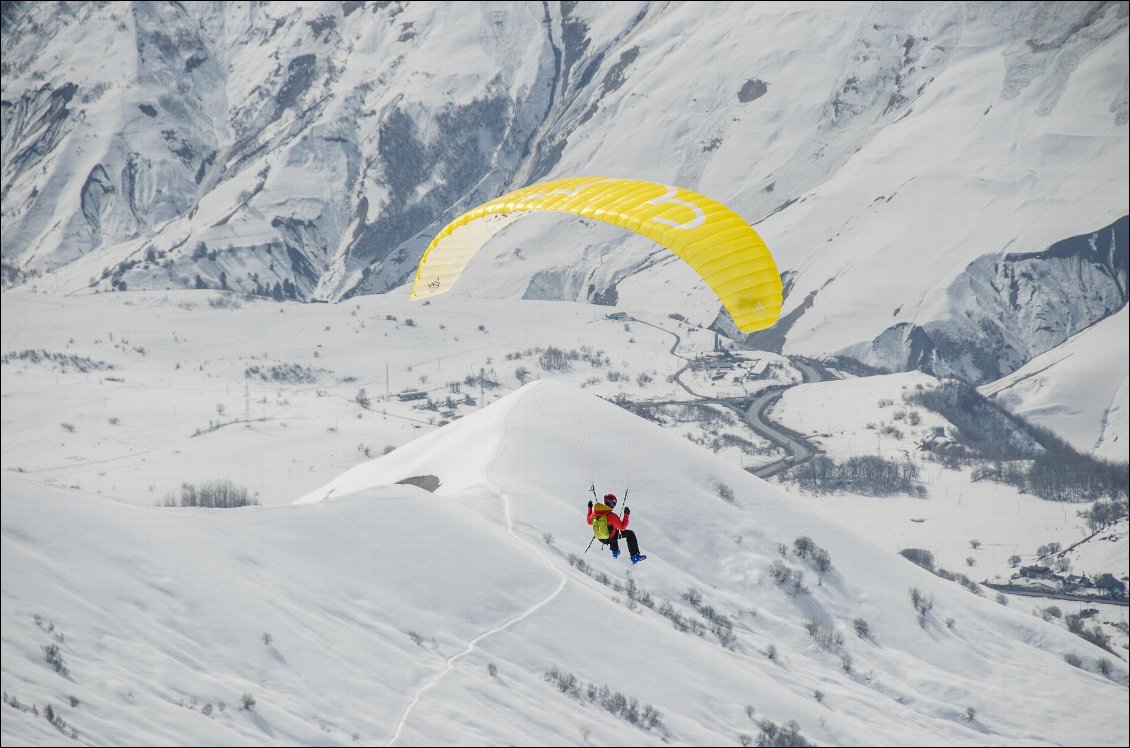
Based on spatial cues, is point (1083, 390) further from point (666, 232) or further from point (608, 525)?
point (608, 525)

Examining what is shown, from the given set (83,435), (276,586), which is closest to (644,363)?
(83,435)

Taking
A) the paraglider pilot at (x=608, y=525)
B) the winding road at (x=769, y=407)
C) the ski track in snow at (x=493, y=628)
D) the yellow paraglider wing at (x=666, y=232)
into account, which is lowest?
the winding road at (x=769, y=407)

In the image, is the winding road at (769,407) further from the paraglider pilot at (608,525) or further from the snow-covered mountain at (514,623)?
the paraglider pilot at (608,525)

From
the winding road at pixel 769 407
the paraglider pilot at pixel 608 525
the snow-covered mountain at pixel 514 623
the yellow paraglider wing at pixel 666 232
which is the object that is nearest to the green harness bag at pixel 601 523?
the paraglider pilot at pixel 608 525

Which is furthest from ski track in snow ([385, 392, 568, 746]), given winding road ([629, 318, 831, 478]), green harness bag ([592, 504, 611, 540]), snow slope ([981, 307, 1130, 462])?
snow slope ([981, 307, 1130, 462])

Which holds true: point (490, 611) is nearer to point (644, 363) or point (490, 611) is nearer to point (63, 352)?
point (644, 363)
